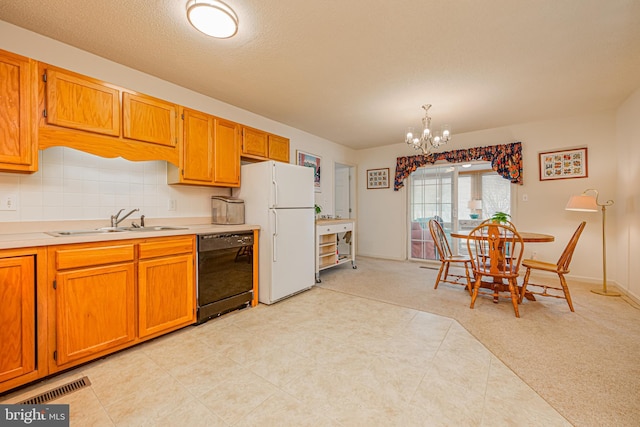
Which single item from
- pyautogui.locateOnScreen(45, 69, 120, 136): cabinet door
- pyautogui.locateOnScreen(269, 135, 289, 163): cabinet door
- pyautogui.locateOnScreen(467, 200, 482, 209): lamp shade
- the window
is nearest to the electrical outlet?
pyautogui.locateOnScreen(45, 69, 120, 136): cabinet door

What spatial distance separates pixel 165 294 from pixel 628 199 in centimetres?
527

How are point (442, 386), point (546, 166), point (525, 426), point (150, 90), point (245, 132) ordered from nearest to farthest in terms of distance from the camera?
point (525, 426) → point (442, 386) → point (150, 90) → point (245, 132) → point (546, 166)

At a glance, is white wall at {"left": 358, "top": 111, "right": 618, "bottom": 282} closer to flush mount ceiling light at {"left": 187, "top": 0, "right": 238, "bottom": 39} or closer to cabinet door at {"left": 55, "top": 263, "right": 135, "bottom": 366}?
flush mount ceiling light at {"left": 187, "top": 0, "right": 238, "bottom": 39}

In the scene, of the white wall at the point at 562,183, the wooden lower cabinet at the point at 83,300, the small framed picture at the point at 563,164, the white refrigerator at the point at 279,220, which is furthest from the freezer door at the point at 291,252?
the small framed picture at the point at 563,164

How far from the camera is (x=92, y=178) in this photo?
2.29 metres

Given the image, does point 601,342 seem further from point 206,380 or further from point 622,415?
point 206,380

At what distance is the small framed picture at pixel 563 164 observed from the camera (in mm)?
3730

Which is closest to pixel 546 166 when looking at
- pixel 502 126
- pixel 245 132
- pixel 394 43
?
pixel 502 126

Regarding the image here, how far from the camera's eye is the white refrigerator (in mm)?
2934

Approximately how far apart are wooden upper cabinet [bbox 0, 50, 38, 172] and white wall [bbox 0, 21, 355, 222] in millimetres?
315

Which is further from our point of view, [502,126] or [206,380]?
[502,126]

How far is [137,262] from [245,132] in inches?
75.3

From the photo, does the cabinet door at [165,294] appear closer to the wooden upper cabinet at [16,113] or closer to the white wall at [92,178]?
the white wall at [92,178]

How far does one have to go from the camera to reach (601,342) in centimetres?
210
